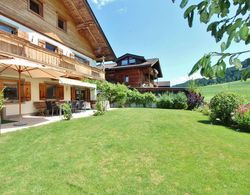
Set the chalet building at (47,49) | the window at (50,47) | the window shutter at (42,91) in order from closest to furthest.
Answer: the chalet building at (47,49) < the window shutter at (42,91) < the window at (50,47)

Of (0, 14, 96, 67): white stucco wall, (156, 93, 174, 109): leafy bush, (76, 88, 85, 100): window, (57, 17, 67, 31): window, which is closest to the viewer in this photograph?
(0, 14, 96, 67): white stucco wall

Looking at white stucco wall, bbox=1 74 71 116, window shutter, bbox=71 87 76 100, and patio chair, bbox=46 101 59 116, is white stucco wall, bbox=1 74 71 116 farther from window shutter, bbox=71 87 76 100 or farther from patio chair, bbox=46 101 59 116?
window shutter, bbox=71 87 76 100

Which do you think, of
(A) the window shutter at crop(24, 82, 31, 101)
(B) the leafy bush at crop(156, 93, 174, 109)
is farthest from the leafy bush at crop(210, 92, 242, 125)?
(A) the window shutter at crop(24, 82, 31, 101)

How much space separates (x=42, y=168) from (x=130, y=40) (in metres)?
28.0

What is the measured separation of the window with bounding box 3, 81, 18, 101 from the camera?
12008 mm

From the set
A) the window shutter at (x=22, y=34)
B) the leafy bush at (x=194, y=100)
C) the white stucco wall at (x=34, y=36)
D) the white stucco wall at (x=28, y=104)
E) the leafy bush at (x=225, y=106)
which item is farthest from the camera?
the leafy bush at (x=194, y=100)

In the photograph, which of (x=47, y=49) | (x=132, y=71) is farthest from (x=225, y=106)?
(x=132, y=71)

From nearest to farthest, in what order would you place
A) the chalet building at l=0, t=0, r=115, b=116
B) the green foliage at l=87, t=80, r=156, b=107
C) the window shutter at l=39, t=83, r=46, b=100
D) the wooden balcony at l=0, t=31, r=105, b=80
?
the wooden balcony at l=0, t=31, r=105, b=80, the chalet building at l=0, t=0, r=115, b=116, the window shutter at l=39, t=83, r=46, b=100, the green foliage at l=87, t=80, r=156, b=107

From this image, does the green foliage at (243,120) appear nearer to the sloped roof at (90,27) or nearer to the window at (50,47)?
the window at (50,47)

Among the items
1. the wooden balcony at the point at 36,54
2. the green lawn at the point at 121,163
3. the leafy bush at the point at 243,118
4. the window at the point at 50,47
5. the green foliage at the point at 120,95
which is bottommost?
the green lawn at the point at 121,163

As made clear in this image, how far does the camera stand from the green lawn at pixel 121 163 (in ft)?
13.0

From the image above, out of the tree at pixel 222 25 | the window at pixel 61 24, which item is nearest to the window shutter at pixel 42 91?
the window at pixel 61 24

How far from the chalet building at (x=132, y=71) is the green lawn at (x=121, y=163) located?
23.3 metres

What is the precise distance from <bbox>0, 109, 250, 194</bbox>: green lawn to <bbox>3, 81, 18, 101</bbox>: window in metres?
5.50
